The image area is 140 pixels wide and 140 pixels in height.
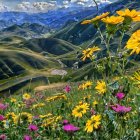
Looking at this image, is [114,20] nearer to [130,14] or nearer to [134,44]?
[130,14]

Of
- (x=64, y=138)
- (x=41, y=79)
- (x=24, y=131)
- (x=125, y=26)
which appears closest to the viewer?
(x=125, y=26)

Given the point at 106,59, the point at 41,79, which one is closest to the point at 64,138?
the point at 106,59

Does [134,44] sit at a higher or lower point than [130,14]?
lower

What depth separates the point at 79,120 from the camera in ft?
23.3

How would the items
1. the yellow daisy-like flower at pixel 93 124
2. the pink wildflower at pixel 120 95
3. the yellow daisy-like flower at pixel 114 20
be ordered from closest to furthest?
the yellow daisy-like flower at pixel 114 20 → the yellow daisy-like flower at pixel 93 124 → the pink wildflower at pixel 120 95

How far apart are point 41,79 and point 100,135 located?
14563 centimetres

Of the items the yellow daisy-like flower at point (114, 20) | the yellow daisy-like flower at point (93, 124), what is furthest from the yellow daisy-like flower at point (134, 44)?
the yellow daisy-like flower at point (93, 124)

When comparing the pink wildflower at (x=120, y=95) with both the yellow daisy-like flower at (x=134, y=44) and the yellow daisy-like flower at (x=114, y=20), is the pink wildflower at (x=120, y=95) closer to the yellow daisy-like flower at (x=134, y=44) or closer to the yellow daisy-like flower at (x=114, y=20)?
the yellow daisy-like flower at (x=114, y=20)

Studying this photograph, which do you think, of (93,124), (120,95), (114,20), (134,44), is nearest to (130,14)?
(114,20)

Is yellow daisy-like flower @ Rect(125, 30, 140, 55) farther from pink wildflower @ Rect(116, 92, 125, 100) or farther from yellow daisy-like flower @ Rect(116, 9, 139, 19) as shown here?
pink wildflower @ Rect(116, 92, 125, 100)

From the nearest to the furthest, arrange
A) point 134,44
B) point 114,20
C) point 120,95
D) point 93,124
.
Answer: point 134,44
point 114,20
point 93,124
point 120,95

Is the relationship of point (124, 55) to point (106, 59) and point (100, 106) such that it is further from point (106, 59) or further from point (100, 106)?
point (100, 106)

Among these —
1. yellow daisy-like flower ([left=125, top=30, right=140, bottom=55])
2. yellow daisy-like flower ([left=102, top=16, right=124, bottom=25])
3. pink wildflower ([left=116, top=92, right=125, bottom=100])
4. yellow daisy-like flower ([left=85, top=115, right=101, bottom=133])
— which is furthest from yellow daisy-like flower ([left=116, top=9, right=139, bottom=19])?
yellow daisy-like flower ([left=85, top=115, right=101, bottom=133])

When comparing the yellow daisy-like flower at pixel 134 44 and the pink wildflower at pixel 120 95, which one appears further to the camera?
the pink wildflower at pixel 120 95
